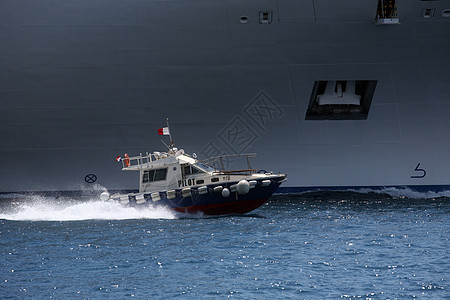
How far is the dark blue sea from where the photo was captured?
41.8 feet

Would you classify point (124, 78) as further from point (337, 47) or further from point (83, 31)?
point (337, 47)

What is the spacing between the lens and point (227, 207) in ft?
71.4

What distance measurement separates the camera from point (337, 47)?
2459 centimetres

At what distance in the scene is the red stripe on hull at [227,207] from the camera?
71.1 feet

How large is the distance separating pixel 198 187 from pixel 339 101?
813 centimetres

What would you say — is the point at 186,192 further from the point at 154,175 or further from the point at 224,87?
the point at 224,87

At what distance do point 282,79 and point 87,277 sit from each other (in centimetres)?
1410

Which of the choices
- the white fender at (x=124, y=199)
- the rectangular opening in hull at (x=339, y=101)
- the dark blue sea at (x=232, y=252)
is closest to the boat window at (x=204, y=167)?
the dark blue sea at (x=232, y=252)

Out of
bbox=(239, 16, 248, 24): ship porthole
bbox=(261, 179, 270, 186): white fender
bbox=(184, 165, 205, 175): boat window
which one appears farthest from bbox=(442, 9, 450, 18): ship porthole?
bbox=(184, 165, 205, 175): boat window

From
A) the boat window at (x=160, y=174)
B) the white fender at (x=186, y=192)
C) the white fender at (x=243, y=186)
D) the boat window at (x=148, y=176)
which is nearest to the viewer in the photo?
the white fender at (x=243, y=186)

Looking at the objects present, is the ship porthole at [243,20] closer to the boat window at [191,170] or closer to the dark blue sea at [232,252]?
the boat window at [191,170]

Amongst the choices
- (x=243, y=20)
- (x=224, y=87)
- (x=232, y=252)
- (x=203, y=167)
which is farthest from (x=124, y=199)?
(x=243, y=20)

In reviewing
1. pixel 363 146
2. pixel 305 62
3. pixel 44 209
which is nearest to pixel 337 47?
pixel 305 62

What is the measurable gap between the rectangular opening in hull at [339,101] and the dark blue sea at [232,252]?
12.8 ft
